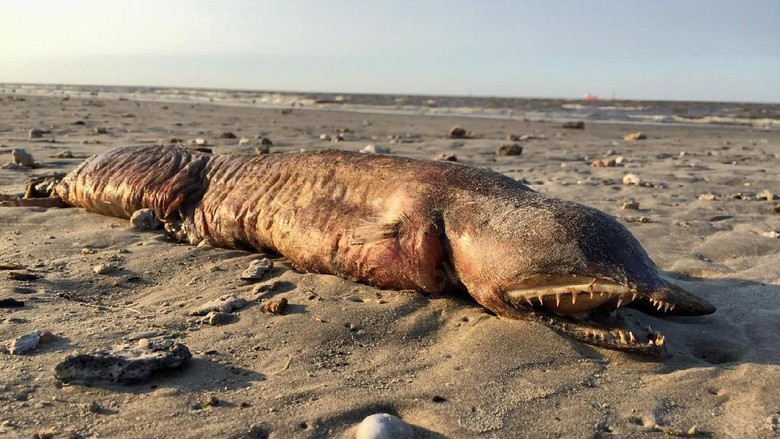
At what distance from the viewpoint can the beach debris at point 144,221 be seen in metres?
5.48

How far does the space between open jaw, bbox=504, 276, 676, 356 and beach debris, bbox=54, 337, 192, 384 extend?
5.60 ft

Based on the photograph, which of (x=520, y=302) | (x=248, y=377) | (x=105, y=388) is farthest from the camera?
(x=520, y=302)

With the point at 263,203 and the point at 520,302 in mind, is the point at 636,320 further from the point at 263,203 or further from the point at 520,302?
the point at 263,203

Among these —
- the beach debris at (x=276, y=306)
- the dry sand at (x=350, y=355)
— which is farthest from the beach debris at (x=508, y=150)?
the beach debris at (x=276, y=306)

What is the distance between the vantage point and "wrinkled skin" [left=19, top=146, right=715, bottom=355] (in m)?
3.25

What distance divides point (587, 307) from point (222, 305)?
6.35 feet

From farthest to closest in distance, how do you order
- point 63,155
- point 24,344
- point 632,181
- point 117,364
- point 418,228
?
point 63,155, point 632,181, point 418,228, point 24,344, point 117,364

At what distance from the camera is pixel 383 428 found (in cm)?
238

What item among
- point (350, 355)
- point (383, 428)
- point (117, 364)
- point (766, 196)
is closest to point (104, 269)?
point (117, 364)

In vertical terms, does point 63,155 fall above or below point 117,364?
above

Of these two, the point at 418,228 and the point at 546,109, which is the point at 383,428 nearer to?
the point at 418,228

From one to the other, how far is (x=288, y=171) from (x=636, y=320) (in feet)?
8.62

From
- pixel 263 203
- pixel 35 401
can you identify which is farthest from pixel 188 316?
pixel 263 203

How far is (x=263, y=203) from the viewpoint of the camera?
4.84 meters
